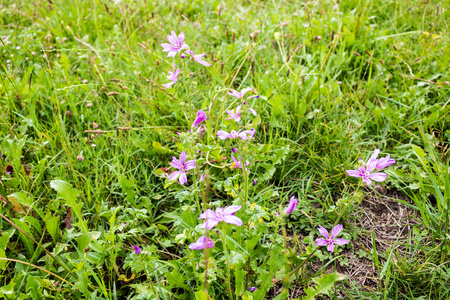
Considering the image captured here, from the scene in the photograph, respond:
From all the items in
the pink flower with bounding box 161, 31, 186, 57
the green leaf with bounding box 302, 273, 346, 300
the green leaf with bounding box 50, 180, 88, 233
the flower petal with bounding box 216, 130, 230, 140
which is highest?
the pink flower with bounding box 161, 31, 186, 57

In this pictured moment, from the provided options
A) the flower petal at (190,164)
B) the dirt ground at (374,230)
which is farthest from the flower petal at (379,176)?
the flower petal at (190,164)

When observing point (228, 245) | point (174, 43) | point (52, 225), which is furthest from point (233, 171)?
point (52, 225)

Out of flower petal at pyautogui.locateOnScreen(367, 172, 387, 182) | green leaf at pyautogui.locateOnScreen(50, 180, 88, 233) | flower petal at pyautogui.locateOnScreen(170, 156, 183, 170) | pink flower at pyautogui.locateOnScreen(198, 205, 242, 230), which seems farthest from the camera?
green leaf at pyautogui.locateOnScreen(50, 180, 88, 233)

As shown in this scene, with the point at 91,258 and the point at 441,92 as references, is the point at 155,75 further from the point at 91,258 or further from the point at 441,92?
the point at 441,92

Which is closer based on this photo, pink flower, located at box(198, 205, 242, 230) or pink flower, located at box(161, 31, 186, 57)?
pink flower, located at box(198, 205, 242, 230)

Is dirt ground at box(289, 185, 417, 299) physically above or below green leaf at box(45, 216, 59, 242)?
below

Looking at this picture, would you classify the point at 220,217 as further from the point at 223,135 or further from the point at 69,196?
the point at 69,196

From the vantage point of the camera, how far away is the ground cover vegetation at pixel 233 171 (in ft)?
4.89

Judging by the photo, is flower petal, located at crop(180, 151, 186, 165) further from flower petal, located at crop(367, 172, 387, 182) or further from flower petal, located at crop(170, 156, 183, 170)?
flower petal, located at crop(367, 172, 387, 182)

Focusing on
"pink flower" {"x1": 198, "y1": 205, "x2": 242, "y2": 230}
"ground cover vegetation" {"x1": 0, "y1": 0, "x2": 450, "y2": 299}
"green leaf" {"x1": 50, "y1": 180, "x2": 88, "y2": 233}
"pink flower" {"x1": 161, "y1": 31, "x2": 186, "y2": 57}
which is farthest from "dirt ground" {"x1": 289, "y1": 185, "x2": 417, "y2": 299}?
"pink flower" {"x1": 161, "y1": 31, "x2": 186, "y2": 57}

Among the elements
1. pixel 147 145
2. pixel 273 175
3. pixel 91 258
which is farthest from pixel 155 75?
pixel 91 258

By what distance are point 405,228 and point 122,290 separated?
1.51m

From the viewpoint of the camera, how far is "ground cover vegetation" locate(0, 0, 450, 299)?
4.89 ft

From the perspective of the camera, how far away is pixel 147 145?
Result: 219cm
